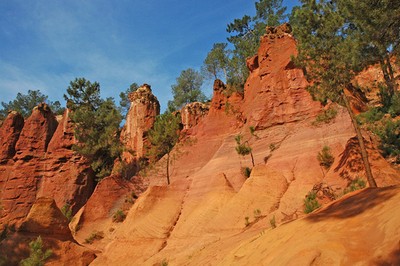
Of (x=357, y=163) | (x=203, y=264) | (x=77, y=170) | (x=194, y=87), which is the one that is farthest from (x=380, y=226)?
(x=194, y=87)

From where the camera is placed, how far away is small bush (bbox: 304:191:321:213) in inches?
656

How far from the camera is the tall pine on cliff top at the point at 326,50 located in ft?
65.6

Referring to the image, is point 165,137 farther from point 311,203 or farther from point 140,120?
point 311,203

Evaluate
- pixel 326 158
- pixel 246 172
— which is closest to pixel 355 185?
pixel 326 158

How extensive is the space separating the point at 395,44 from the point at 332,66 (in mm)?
3206

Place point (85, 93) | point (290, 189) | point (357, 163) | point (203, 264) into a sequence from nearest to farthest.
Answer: point (203, 264)
point (357, 163)
point (290, 189)
point (85, 93)

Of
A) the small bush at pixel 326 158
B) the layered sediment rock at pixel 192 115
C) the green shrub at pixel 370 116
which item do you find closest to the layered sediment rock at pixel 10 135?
the layered sediment rock at pixel 192 115

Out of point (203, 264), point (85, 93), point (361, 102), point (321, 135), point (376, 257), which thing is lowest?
point (203, 264)

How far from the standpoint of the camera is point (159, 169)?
3769 centimetres

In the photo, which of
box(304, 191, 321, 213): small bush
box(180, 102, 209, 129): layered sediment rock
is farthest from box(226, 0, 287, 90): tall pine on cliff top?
box(304, 191, 321, 213): small bush

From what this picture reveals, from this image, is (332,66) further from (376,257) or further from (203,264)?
(376,257)

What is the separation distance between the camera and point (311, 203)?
17.1 meters

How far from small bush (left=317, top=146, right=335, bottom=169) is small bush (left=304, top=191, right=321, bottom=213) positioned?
12.3ft

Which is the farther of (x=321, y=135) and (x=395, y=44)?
(x=321, y=135)
